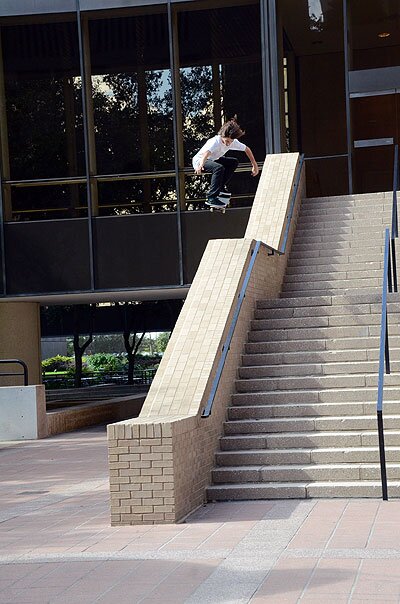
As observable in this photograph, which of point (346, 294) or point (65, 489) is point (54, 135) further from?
point (65, 489)

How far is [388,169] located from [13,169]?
8474mm

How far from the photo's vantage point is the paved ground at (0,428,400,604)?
6059 millimetres

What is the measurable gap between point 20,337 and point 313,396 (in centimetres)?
1378

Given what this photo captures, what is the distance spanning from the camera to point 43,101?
23.5 m

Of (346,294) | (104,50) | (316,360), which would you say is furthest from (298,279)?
(104,50)

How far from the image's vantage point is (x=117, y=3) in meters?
20.8

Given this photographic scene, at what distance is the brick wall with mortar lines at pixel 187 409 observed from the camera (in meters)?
8.51

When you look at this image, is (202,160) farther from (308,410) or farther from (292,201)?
(308,410)

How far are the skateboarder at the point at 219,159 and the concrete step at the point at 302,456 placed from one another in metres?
4.39

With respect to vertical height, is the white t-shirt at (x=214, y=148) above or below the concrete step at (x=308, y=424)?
above

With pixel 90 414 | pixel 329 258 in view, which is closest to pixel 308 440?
pixel 329 258

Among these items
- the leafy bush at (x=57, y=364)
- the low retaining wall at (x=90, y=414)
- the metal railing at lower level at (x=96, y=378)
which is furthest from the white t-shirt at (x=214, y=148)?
the leafy bush at (x=57, y=364)

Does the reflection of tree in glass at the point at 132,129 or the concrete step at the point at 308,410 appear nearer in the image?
the concrete step at the point at 308,410

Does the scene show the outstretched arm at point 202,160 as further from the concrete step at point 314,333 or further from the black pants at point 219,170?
the concrete step at point 314,333
